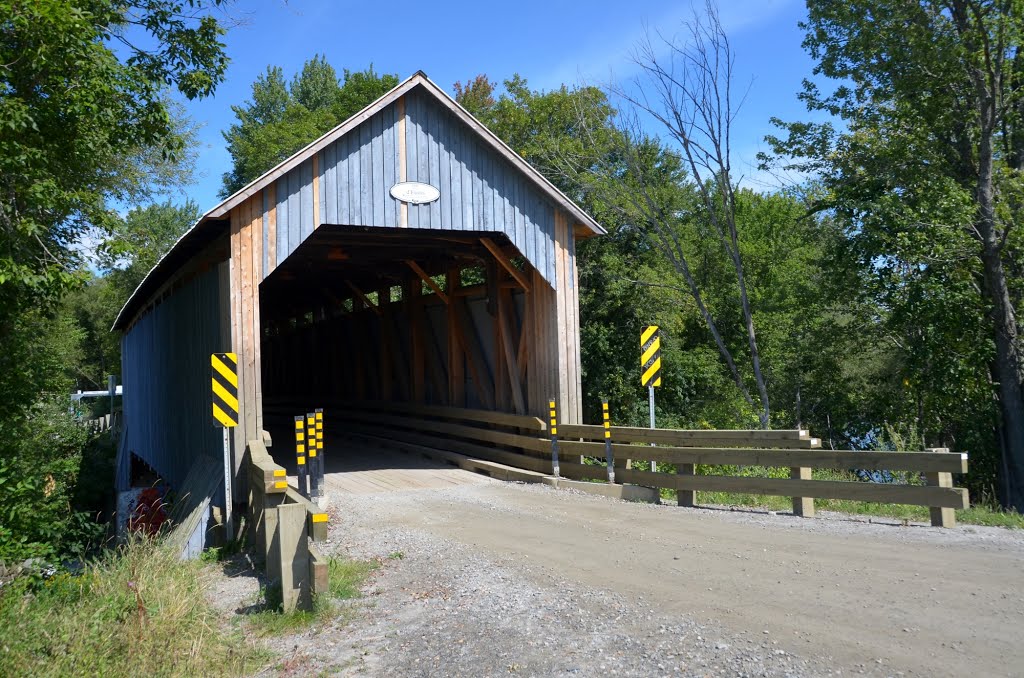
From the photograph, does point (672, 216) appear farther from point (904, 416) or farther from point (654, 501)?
point (654, 501)

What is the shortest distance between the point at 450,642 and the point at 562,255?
25.2ft

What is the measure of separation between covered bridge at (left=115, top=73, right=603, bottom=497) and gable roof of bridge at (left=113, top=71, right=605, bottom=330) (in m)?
0.03

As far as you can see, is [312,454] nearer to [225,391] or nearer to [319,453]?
[319,453]

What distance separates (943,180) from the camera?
14.0 metres

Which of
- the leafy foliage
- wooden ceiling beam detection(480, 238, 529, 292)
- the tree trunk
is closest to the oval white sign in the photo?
wooden ceiling beam detection(480, 238, 529, 292)

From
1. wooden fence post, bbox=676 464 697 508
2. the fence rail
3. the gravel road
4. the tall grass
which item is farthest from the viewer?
the fence rail

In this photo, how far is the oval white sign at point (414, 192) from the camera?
1063 centimetres

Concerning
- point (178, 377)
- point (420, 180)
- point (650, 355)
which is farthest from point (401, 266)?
point (650, 355)

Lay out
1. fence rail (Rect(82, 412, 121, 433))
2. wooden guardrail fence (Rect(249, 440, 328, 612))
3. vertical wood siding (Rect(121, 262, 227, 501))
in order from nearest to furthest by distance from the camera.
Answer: wooden guardrail fence (Rect(249, 440, 328, 612)) → vertical wood siding (Rect(121, 262, 227, 501)) → fence rail (Rect(82, 412, 121, 433))

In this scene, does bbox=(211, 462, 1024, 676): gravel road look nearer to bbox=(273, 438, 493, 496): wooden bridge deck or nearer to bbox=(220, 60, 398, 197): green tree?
bbox=(273, 438, 493, 496): wooden bridge deck

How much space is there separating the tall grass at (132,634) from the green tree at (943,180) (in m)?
12.1

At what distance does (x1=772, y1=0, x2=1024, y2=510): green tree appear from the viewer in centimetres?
1327

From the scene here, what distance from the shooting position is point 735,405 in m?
21.3

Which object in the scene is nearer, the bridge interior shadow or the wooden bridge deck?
the wooden bridge deck
